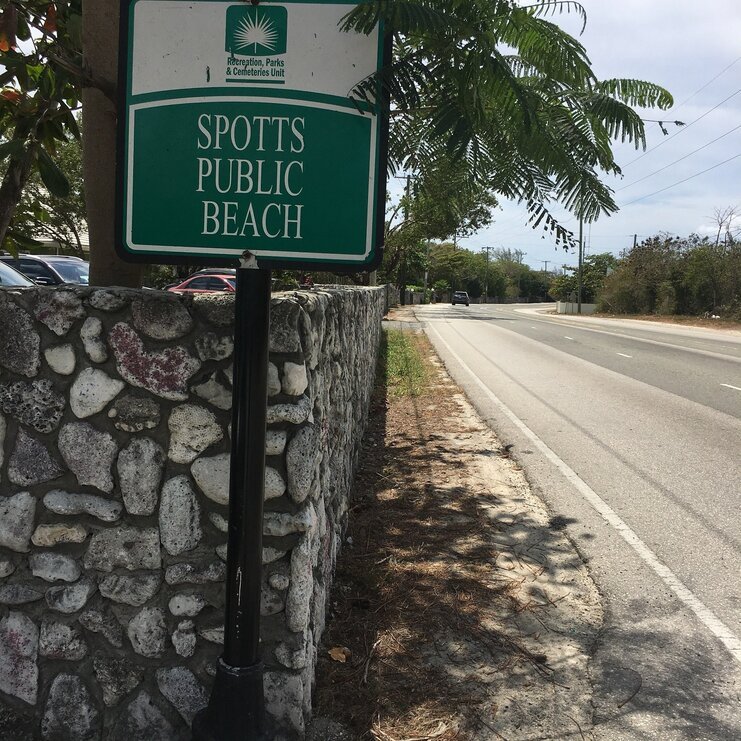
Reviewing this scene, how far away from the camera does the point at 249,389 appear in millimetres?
2309

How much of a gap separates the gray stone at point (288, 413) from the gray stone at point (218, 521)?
0.39m

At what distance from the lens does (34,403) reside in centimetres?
265

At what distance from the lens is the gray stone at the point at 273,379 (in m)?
2.61

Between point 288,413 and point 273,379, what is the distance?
0.14 metres

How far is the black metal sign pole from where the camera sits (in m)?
2.31

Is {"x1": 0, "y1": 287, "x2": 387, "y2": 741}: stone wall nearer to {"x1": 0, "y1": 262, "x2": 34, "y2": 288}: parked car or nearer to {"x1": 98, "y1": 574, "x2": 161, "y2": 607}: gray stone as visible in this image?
{"x1": 98, "y1": 574, "x2": 161, "y2": 607}: gray stone

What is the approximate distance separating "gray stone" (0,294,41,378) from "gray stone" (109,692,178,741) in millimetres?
1283

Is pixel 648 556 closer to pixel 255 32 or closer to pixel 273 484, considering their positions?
pixel 273 484

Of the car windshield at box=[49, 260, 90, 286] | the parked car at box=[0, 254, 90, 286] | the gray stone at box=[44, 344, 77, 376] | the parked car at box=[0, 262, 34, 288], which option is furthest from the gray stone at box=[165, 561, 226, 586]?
the car windshield at box=[49, 260, 90, 286]

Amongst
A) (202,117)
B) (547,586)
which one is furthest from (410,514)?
(202,117)

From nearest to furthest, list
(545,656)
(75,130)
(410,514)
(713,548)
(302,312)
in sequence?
(302,312) < (545,656) < (75,130) < (713,548) < (410,514)

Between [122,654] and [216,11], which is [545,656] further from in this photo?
[216,11]

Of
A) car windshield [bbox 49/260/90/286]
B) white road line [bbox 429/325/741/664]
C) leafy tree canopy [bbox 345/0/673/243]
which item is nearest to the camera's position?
leafy tree canopy [bbox 345/0/673/243]

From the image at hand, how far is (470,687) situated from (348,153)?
2.29 meters
